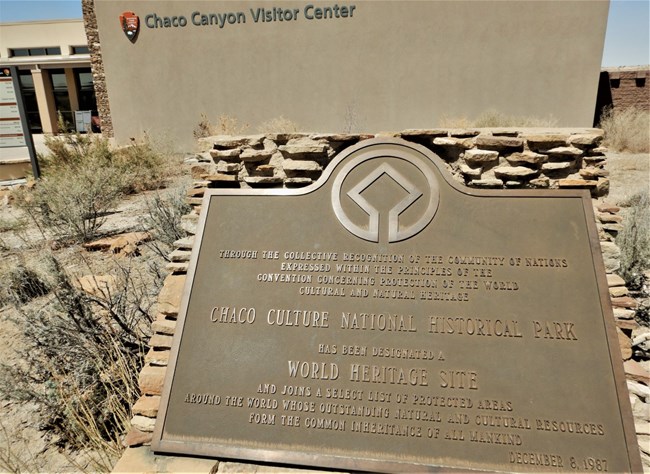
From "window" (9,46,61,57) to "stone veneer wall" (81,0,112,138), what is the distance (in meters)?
12.6

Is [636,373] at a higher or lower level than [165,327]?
lower

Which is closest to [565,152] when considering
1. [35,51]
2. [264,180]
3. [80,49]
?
[264,180]

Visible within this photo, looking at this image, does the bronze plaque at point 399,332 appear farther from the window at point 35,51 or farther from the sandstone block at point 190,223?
the window at point 35,51

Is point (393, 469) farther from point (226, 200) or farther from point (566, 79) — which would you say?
point (566, 79)

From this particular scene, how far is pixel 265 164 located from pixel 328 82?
8.26m

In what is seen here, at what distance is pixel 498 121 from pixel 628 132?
12.0 feet

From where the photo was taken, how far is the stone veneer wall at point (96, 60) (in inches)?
466

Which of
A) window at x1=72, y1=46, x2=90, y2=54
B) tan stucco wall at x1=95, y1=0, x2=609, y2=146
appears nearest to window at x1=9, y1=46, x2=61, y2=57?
window at x1=72, y1=46, x2=90, y2=54

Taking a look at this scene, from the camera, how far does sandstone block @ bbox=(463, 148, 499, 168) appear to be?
270 centimetres

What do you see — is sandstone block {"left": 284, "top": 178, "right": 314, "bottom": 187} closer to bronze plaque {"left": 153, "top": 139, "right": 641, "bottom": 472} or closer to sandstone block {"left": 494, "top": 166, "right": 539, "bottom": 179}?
bronze plaque {"left": 153, "top": 139, "right": 641, "bottom": 472}

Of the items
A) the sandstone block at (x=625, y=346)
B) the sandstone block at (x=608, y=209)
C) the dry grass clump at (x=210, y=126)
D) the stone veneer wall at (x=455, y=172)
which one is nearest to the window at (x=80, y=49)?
the dry grass clump at (x=210, y=126)

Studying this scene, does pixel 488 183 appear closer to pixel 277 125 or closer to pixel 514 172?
pixel 514 172

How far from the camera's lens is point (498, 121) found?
9.37m

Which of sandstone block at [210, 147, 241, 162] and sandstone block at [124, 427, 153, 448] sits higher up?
sandstone block at [210, 147, 241, 162]
